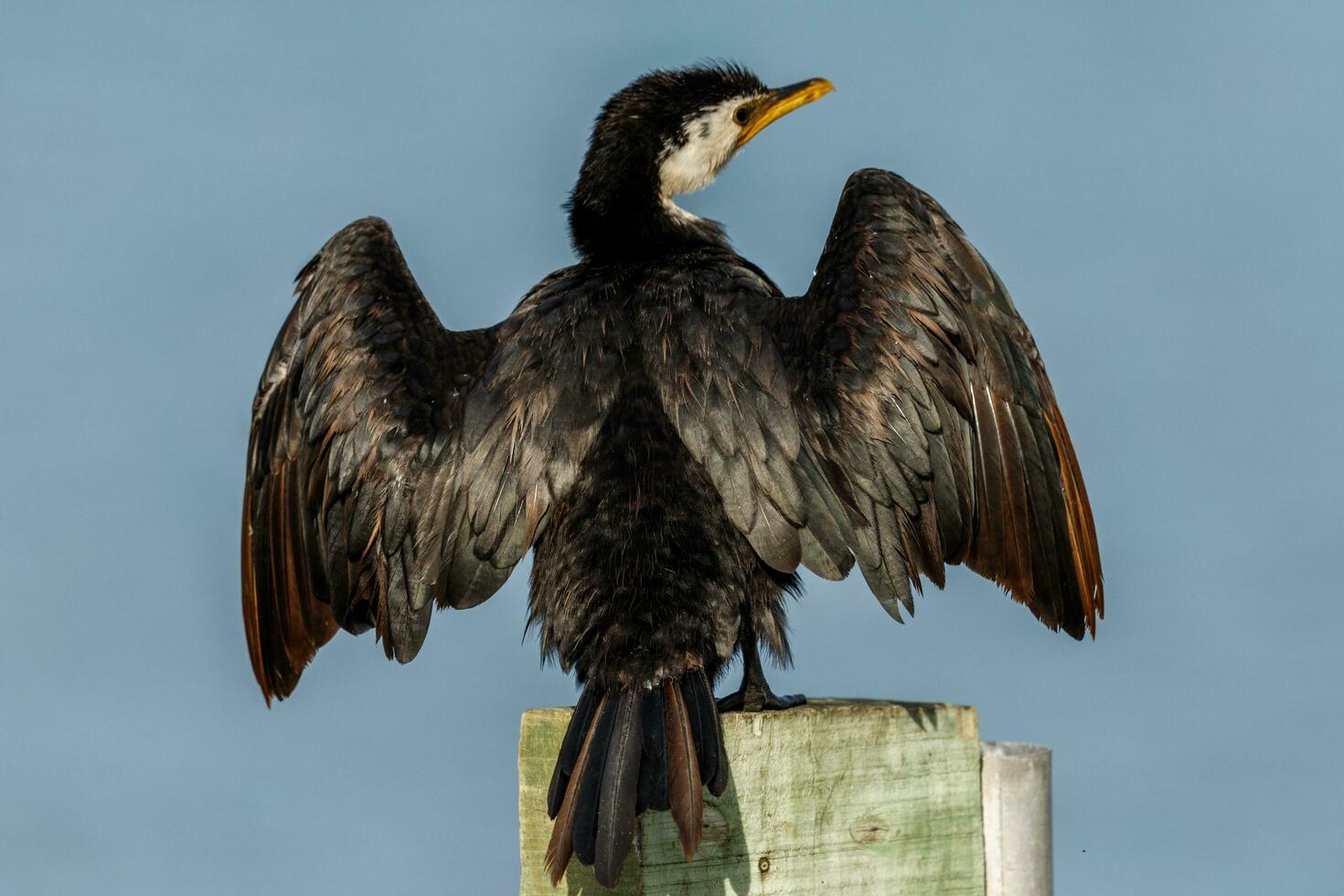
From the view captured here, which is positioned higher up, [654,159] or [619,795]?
[654,159]

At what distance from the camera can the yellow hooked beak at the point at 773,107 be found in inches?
254

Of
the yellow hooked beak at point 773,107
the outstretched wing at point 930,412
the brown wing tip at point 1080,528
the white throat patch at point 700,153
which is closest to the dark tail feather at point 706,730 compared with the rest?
the outstretched wing at point 930,412

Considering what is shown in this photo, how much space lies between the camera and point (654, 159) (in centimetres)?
598

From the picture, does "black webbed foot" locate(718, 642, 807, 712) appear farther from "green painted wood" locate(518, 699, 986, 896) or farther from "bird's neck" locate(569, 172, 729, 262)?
"bird's neck" locate(569, 172, 729, 262)

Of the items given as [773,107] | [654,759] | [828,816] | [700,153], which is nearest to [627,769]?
[654,759]

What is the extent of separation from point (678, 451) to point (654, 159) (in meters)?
1.58

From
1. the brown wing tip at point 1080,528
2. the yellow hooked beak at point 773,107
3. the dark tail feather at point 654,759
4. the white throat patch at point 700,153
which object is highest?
the yellow hooked beak at point 773,107

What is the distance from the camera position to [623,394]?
194 inches

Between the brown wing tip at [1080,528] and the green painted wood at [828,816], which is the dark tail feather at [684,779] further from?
the brown wing tip at [1080,528]

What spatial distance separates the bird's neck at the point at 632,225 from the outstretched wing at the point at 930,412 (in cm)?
79

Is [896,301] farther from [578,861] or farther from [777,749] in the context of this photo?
[578,861]

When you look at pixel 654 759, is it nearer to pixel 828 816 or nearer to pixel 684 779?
pixel 684 779

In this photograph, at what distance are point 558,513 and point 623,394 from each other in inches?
16.2

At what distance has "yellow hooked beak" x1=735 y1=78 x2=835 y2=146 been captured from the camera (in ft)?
21.2
